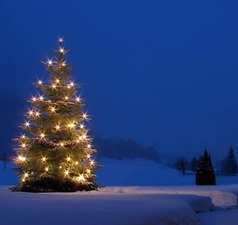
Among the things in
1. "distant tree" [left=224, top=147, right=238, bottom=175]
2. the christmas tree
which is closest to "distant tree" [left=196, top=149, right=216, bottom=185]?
the christmas tree

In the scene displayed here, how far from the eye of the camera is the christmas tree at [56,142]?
16.6m

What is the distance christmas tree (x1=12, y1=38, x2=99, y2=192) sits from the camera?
16.6 metres

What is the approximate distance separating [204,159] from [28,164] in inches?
603

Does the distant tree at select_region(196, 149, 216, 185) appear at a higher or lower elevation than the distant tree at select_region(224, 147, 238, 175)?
lower

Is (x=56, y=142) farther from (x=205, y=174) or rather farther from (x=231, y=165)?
(x=231, y=165)

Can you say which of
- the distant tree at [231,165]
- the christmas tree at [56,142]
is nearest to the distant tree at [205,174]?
the christmas tree at [56,142]

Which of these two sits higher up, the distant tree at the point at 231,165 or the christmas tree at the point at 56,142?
the distant tree at the point at 231,165

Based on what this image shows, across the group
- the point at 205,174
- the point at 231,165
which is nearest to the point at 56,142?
the point at 205,174

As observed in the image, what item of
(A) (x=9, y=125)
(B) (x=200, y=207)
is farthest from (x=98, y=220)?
(A) (x=9, y=125)

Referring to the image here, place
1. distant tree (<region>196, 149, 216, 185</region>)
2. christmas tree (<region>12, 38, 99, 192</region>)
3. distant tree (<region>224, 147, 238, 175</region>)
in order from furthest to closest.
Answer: distant tree (<region>224, 147, 238, 175</region>), distant tree (<region>196, 149, 216, 185</region>), christmas tree (<region>12, 38, 99, 192</region>)

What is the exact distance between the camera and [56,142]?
17.2 m

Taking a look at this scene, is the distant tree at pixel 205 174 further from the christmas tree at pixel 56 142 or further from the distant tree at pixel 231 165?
the distant tree at pixel 231 165

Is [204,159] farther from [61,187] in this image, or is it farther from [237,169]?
[237,169]

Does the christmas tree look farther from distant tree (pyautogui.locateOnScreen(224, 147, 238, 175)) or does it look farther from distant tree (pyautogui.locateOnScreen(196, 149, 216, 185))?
distant tree (pyautogui.locateOnScreen(224, 147, 238, 175))
